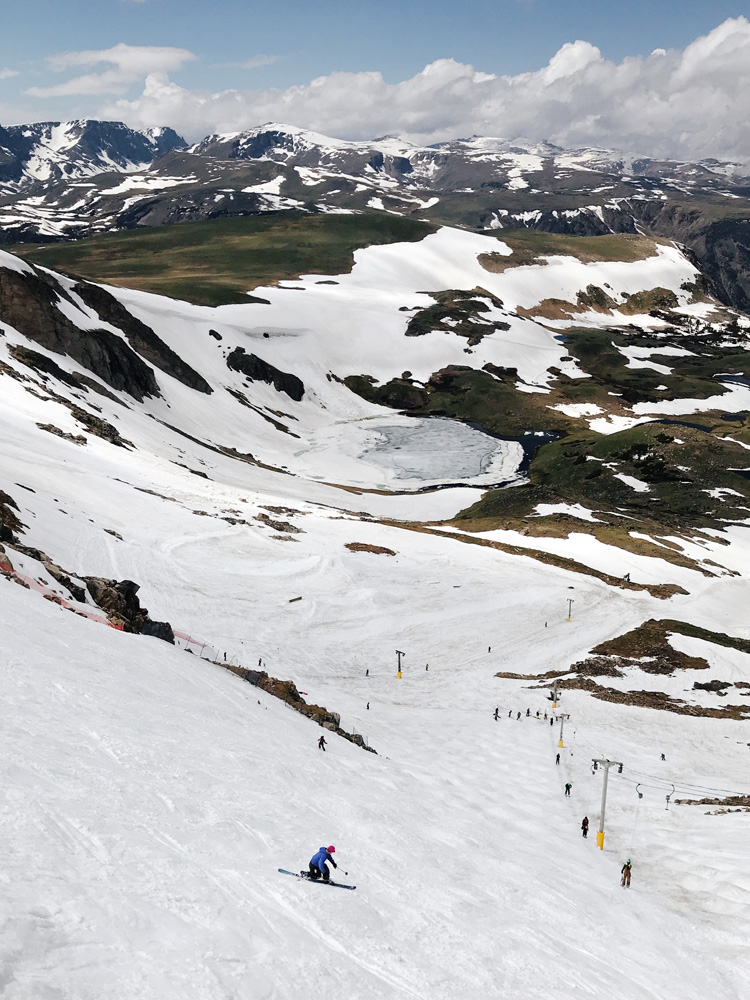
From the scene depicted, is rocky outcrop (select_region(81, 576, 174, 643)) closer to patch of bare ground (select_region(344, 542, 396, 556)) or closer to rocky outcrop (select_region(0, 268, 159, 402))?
patch of bare ground (select_region(344, 542, 396, 556))

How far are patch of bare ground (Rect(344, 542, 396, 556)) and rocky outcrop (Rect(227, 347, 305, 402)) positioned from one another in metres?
97.8

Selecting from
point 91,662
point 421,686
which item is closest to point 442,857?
point 91,662

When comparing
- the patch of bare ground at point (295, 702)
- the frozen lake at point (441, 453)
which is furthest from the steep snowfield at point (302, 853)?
the frozen lake at point (441, 453)

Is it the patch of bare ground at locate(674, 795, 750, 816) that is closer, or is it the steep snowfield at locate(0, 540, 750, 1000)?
the steep snowfield at locate(0, 540, 750, 1000)

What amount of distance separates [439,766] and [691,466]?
111 metres

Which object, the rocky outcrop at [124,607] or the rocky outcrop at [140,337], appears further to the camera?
the rocky outcrop at [140,337]

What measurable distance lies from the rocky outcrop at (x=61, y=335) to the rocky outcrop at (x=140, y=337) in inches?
395

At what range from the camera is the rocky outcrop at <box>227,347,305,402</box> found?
16900cm

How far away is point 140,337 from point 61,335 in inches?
1015

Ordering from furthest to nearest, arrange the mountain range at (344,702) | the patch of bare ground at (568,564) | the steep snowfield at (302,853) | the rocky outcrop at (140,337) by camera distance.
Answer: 1. the rocky outcrop at (140,337)
2. the patch of bare ground at (568,564)
3. the mountain range at (344,702)
4. the steep snowfield at (302,853)

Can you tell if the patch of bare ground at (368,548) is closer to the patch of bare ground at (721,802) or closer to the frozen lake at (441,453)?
the patch of bare ground at (721,802)

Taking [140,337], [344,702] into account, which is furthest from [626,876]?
[140,337]

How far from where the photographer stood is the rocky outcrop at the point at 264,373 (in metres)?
169

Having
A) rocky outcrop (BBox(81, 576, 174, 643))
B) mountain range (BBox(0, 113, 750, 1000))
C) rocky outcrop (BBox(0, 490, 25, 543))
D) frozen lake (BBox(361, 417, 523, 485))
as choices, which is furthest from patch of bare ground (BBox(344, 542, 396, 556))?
frozen lake (BBox(361, 417, 523, 485))
